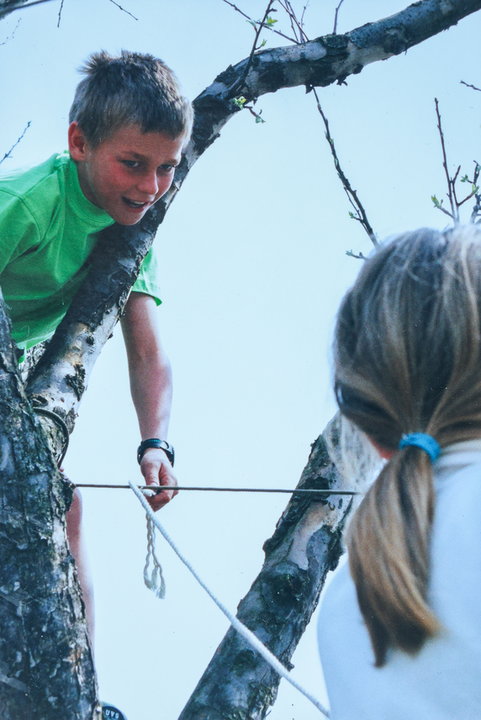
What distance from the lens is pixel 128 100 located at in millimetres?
2691

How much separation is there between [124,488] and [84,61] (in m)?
1.50

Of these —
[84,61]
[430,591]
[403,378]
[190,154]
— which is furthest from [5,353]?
[84,61]

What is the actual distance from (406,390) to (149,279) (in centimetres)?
175

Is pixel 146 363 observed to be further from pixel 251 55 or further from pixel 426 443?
pixel 426 443

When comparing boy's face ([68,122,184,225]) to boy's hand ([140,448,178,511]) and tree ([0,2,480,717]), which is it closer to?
tree ([0,2,480,717])

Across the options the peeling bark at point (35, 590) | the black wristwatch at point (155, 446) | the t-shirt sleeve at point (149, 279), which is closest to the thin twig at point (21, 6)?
the peeling bark at point (35, 590)

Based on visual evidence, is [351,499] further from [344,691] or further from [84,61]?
[84,61]

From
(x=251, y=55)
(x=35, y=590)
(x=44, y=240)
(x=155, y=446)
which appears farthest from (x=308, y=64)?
(x=35, y=590)

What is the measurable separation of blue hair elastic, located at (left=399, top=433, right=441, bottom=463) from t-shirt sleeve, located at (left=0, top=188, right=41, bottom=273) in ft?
4.96

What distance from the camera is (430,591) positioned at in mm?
1165

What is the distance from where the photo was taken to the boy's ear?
271 centimetres

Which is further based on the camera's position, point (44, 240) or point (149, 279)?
point (149, 279)

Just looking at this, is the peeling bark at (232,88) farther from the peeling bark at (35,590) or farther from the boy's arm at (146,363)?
the peeling bark at (35,590)

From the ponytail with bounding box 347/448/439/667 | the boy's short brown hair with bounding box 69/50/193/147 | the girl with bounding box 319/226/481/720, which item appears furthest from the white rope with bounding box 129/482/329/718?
the boy's short brown hair with bounding box 69/50/193/147
